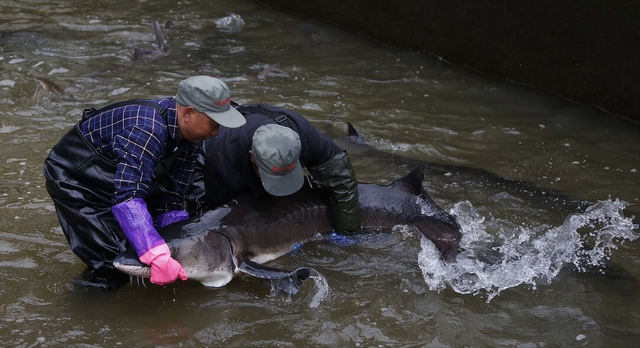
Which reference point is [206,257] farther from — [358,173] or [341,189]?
[358,173]

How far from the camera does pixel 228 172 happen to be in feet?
14.6

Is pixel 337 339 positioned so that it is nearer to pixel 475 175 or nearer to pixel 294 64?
pixel 475 175

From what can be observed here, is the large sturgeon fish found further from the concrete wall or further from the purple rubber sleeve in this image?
the concrete wall

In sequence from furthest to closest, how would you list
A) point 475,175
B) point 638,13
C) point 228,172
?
point 638,13
point 475,175
point 228,172

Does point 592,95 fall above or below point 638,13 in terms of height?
below

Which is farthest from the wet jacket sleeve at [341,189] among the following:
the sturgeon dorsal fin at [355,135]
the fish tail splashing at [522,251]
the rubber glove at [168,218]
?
the sturgeon dorsal fin at [355,135]

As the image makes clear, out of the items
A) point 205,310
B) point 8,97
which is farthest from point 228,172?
point 8,97

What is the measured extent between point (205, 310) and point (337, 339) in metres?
0.81

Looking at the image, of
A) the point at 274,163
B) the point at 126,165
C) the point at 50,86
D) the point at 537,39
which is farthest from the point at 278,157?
the point at 537,39

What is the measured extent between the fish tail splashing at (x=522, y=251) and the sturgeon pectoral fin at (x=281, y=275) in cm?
87

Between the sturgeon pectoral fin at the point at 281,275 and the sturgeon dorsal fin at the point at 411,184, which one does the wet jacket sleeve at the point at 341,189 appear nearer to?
the sturgeon dorsal fin at the point at 411,184

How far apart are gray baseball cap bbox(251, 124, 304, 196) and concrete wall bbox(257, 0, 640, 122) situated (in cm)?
444

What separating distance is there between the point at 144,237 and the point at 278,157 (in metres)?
0.85

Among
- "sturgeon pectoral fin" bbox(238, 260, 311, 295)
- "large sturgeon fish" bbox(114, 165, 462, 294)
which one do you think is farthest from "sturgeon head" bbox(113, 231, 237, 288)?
"sturgeon pectoral fin" bbox(238, 260, 311, 295)
